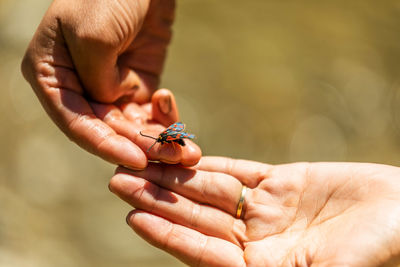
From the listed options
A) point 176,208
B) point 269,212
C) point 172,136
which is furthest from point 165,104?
point 269,212

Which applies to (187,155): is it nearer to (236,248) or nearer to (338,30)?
(236,248)

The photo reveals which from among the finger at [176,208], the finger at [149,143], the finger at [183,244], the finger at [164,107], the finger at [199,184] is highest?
the finger at [164,107]

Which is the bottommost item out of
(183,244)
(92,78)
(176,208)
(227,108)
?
(183,244)

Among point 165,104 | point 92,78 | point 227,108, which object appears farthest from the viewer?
point 227,108

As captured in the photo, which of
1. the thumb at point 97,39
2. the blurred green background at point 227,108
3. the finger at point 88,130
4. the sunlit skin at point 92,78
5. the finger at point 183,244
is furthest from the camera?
the blurred green background at point 227,108

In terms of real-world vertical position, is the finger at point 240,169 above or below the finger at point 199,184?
above

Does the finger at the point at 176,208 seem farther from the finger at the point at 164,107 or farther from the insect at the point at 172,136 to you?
the finger at the point at 164,107

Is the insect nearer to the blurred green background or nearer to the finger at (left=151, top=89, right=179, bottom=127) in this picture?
the finger at (left=151, top=89, right=179, bottom=127)

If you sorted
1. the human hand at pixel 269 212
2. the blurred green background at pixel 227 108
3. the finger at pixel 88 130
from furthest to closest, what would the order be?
1. the blurred green background at pixel 227 108
2. the finger at pixel 88 130
3. the human hand at pixel 269 212

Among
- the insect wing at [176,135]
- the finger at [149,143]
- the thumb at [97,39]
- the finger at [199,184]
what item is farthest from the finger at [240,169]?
the thumb at [97,39]

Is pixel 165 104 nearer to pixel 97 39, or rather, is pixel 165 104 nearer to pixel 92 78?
pixel 92 78
